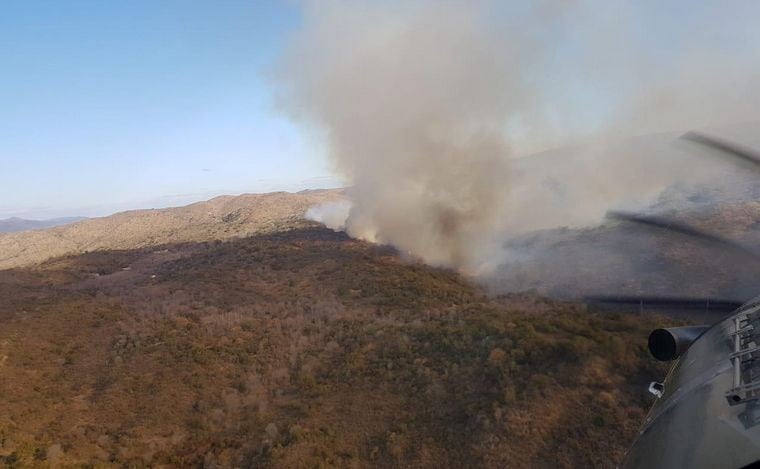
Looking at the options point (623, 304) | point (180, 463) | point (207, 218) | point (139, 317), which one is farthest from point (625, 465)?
point (207, 218)

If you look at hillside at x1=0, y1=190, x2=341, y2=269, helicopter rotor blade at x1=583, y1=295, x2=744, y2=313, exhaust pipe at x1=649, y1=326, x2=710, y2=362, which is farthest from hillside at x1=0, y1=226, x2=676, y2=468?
hillside at x1=0, y1=190, x2=341, y2=269

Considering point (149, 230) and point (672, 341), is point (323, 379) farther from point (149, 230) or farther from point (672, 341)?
point (149, 230)

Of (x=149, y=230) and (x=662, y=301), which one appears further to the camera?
(x=149, y=230)

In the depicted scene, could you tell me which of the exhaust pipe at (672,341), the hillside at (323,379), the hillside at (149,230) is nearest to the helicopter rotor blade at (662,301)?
the hillside at (323,379)

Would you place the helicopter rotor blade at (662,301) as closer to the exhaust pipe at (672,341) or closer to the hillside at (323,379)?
the hillside at (323,379)

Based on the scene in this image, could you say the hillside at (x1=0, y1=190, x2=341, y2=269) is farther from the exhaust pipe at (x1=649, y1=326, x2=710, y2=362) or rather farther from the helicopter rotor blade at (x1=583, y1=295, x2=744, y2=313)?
the exhaust pipe at (x1=649, y1=326, x2=710, y2=362)

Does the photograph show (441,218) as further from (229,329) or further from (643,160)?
(643,160)

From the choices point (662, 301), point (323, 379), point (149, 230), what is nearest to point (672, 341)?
point (323, 379)
